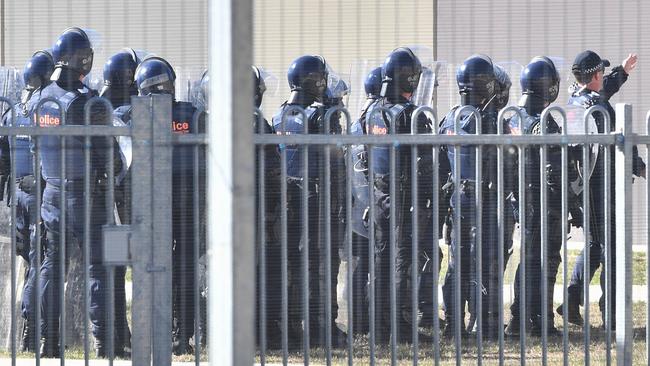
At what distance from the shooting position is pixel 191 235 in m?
6.24

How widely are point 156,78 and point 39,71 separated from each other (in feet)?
2.98

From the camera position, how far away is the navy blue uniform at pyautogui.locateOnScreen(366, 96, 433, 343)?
733 centimetres

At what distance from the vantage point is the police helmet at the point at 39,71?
8.59m

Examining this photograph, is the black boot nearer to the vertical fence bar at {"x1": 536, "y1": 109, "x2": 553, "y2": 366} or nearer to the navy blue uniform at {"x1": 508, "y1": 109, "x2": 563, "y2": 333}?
the navy blue uniform at {"x1": 508, "y1": 109, "x2": 563, "y2": 333}

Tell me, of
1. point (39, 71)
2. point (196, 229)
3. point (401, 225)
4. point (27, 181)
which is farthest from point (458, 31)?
point (196, 229)

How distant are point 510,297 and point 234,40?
466cm

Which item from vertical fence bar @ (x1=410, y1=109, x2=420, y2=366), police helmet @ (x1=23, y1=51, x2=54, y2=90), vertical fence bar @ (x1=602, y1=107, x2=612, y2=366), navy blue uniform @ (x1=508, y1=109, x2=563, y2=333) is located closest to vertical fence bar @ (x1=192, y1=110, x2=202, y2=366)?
vertical fence bar @ (x1=410, y1=109, x2=420, y2=366)

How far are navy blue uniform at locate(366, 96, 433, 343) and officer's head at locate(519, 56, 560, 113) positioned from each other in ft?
3.70

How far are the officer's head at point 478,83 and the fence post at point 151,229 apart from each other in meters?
3.66

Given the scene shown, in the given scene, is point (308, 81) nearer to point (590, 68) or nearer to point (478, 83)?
point (478, 83)

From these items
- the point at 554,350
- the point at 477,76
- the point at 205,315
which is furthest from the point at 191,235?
the point at 477,76

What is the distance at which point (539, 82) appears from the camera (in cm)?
903

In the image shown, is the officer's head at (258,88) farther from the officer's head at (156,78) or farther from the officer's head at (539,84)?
the officer's head at (539,84)

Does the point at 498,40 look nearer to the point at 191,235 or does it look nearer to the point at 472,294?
the point at 472,294
